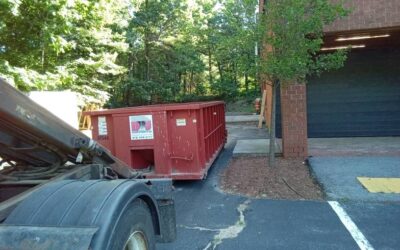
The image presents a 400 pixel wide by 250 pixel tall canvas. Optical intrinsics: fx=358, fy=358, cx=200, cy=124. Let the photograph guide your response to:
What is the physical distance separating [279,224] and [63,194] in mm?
3366

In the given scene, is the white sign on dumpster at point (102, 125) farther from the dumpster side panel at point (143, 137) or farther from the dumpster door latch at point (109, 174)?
the dumpster door latch at point (109, 174)

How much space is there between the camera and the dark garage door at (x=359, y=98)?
11078mm

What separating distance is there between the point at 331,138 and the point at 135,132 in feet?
23.2

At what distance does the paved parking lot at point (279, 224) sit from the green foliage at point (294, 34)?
2.40 metres

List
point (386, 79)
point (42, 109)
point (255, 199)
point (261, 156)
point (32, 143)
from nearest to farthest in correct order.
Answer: point (42, 109) → point (32, 143) → point (255, 199) → point (261, 156) → point (386, 79)

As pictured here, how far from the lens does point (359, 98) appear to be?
11.3 metres

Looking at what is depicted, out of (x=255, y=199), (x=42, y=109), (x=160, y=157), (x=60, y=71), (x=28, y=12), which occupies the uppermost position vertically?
(x=28, y=12)

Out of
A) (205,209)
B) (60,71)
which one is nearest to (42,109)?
(205,209)

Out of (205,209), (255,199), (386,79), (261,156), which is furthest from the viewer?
(386,79)

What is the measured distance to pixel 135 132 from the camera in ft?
22.6

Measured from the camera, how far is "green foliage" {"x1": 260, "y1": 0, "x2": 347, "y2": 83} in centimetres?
643

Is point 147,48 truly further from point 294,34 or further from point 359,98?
point 294,34

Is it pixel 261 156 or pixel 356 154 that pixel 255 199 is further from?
pixel 356 154

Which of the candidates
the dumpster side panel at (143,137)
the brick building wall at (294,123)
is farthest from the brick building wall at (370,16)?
the dumpster side panel at (143,137)
